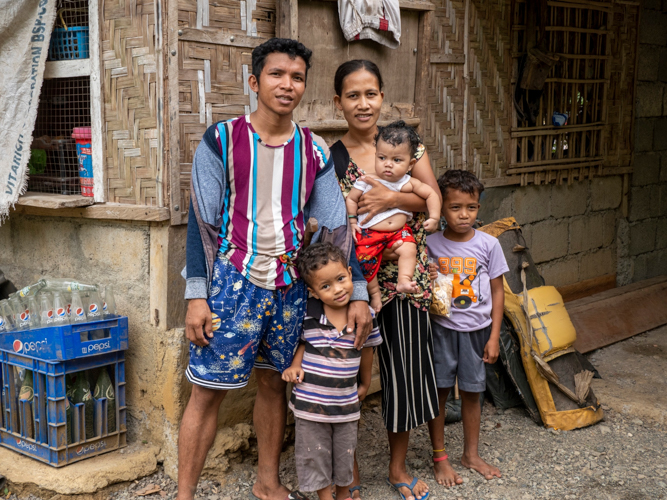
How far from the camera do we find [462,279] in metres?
3.43

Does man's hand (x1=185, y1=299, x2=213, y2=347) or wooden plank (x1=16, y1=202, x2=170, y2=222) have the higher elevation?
wooden plank (x1=16, y1=202, x2=170, y2=222)

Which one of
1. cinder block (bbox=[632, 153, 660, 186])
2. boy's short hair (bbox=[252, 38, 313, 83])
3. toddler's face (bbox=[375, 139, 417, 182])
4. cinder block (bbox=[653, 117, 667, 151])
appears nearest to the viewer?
boy's short hair (bbox=[252, 38, 313, 83])

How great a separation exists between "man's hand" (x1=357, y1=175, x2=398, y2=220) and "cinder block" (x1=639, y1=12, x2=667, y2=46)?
4.57 m

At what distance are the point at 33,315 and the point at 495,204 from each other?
3.35 m

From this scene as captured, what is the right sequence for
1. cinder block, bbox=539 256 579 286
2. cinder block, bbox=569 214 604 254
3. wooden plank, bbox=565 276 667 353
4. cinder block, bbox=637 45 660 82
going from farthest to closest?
cinder block, bbox=637 45 660 82, cinder block, bbox=569 214 604 254, cinder block, bbox=539 256 579 286, wooden plank, bbox=565 276 667 353

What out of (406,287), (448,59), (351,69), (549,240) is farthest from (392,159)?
(549,240)

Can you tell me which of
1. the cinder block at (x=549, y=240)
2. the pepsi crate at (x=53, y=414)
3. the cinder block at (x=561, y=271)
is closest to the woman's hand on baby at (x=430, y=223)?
the pepsi crate at (x=53, y=414)

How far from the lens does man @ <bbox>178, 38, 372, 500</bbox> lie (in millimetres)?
2740

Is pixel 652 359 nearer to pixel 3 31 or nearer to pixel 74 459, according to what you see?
pixel 74 459

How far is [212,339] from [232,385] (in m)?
0.21

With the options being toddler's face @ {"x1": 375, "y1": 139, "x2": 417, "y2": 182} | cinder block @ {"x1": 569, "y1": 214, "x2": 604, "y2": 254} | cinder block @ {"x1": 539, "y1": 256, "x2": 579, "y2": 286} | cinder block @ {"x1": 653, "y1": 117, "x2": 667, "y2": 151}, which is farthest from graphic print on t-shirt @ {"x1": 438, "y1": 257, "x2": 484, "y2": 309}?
cinder block @ {"x1": 653, "y1": 117, "x2": 667, "y2": 151}

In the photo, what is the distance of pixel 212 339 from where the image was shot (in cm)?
280

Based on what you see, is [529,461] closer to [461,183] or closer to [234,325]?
[461,183]

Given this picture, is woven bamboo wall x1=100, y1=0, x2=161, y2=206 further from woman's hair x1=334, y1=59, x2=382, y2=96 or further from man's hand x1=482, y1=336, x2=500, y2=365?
man's hand x1=482, y1=336, x2=500, y2=365
